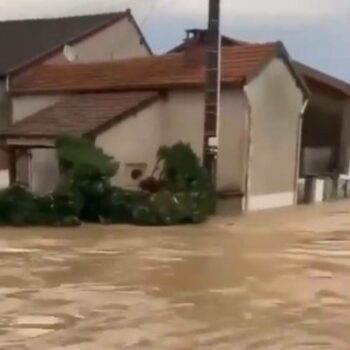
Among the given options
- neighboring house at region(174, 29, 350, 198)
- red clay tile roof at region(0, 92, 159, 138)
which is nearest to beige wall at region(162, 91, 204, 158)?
red clay tile roof at region(0, 92, 159, 138)

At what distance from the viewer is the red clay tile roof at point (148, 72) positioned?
21578 mm

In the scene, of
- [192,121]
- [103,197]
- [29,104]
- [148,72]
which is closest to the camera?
[103,197]

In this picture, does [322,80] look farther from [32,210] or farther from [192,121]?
[32,210]

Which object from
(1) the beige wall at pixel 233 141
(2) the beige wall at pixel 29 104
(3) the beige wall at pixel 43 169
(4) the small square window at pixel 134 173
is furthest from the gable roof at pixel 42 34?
(1) the beige wall at pixel 233 141

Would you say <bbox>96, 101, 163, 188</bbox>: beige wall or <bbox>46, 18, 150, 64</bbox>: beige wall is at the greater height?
<bbox>46, 18, 150, 64</bbox>: beige wall

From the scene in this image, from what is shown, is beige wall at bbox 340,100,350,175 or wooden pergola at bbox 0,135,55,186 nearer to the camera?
wooden pergola at bbox 0,135,55,186

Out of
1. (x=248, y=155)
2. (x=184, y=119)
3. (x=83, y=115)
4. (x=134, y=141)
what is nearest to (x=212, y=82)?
(x=184, y=119)

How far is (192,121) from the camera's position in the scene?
70.8ft

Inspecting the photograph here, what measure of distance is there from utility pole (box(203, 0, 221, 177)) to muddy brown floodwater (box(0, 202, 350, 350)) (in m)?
2.84

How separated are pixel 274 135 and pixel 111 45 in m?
8.78

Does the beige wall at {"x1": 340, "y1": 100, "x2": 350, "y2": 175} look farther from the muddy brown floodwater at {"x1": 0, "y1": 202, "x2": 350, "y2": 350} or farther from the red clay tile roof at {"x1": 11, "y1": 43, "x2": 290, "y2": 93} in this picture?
the muddy brown floodwater at {"x1": 0, "y1": 202, "x2": 350, "y2": 350}

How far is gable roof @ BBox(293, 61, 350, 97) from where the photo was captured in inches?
981

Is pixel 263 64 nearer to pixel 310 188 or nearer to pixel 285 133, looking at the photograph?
pixel 285 133

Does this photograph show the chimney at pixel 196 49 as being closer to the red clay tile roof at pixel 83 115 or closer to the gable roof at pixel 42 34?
the red clay tile roof at pixel 83 115
